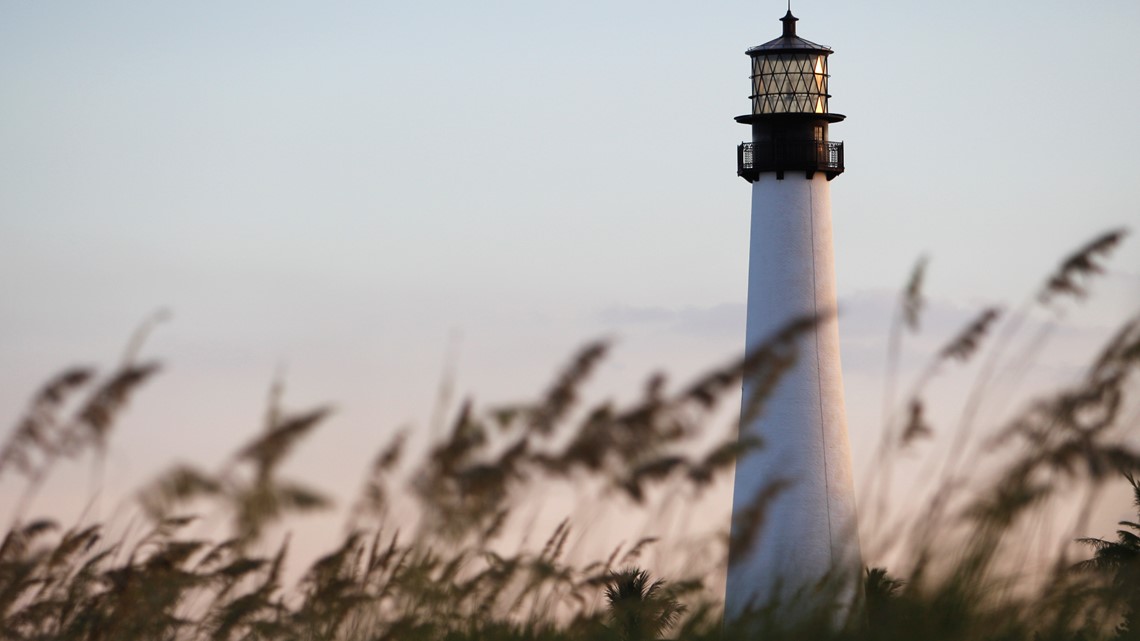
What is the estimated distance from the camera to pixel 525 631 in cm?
481

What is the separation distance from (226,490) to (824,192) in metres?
18.0

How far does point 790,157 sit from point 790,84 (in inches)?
64.8

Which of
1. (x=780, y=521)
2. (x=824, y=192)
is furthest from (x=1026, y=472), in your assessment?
(x=824, y=192)

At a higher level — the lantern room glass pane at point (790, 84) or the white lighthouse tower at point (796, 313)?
the lantern room glass pane at point (790, 84)

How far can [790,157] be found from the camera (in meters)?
21.2

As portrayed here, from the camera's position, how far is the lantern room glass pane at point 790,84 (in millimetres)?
22219

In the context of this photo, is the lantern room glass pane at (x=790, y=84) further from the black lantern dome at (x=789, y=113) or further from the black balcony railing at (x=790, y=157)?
the black balcony railing at (x=790, y=157)

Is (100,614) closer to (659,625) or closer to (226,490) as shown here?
(226,490)

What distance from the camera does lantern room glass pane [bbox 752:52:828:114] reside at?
72.9 ft

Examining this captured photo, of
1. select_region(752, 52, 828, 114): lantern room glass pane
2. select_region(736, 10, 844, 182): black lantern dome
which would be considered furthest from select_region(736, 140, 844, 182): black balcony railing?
select_region(752, 52, 828, 114): lantern room glass pane

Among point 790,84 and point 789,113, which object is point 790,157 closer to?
point 789,113

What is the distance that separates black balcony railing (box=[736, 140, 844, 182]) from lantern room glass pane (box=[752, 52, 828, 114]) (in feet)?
2.70

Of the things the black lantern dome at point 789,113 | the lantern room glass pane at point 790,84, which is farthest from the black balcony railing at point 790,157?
the lantern room glass pane at point 790,84

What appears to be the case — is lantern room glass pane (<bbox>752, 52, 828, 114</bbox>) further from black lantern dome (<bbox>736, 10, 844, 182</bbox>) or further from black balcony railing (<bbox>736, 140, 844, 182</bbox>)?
black balcony railing (<bbox>736, 140, 844, 182</bbox>)
